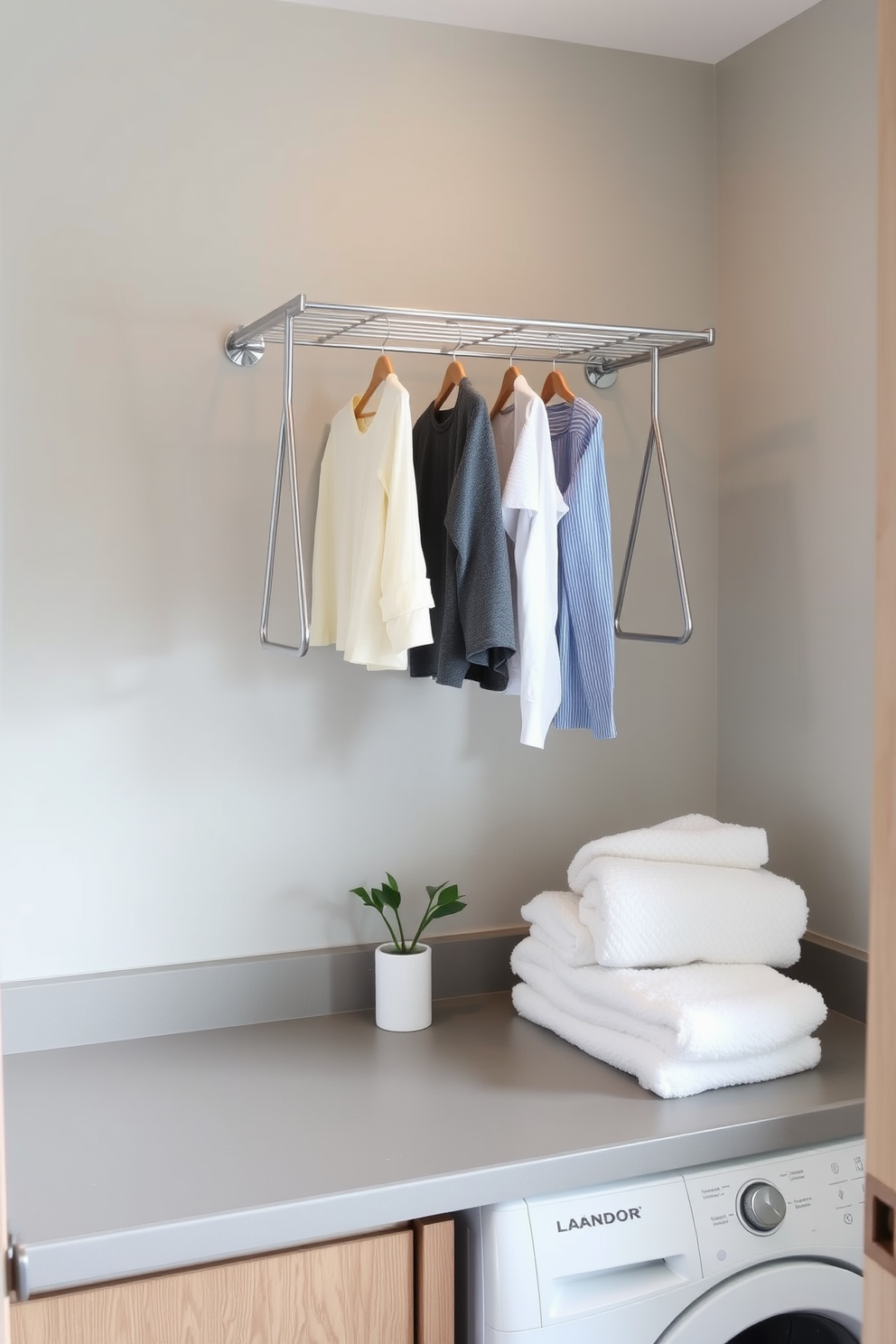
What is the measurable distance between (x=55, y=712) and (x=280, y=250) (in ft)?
2.70

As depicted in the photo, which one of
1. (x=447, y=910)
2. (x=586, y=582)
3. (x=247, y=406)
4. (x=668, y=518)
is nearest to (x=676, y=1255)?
(x=447, y=910)

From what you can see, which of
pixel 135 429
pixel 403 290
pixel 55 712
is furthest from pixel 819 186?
pixel 55 712

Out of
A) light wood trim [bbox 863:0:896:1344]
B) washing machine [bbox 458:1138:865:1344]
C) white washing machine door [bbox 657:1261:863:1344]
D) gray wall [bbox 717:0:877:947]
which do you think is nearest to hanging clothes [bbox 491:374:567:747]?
gray wall [bbox 717:0:877:947]

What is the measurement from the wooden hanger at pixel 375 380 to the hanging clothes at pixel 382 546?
0.01 meters

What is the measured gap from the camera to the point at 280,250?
1.97 m

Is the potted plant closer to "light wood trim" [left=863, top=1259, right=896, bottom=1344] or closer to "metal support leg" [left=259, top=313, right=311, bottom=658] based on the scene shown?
"metal support leg" [left=259, top=313, right=311, bottom=658]

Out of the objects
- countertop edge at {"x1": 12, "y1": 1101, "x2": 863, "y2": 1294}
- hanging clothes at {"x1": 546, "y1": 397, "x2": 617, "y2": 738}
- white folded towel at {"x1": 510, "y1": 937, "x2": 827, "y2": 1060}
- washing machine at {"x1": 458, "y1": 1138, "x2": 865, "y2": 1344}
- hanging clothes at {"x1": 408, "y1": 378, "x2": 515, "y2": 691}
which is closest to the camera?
countertop edge at {"x1": 12, "y1": 1101, "x2": 863, "y2": 1294}

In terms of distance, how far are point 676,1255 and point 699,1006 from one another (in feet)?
1.01

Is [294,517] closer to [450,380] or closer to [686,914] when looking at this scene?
[450,380]

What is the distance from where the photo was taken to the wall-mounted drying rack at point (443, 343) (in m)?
1.72

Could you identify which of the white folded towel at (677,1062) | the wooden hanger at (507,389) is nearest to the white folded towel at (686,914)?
the white folded towel at (677,1062)

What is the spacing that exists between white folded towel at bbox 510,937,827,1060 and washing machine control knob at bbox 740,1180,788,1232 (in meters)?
0.17

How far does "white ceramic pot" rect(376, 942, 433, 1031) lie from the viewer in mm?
1922

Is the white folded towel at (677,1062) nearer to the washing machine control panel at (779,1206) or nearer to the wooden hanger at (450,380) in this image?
the washing machine control panel at (779,1206)
